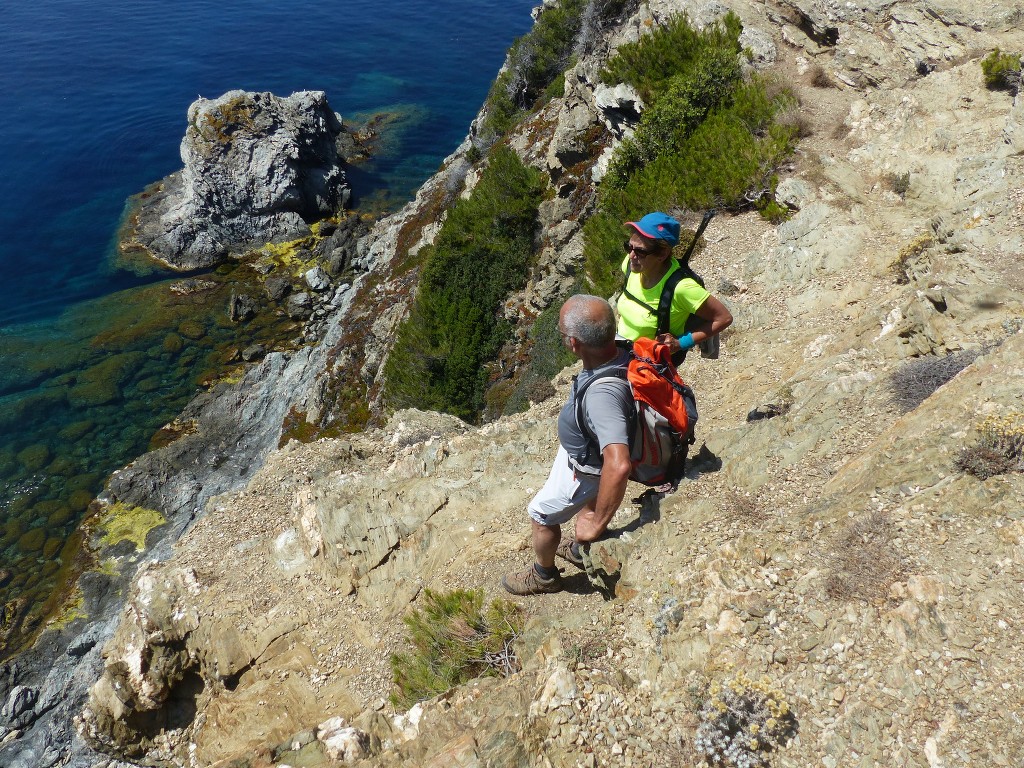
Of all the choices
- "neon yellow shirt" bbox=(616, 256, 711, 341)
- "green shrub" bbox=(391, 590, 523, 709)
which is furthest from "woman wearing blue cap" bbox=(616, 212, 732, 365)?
"green shrub" bbox=(391, 590, 523, 709)

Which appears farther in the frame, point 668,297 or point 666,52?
point 666,52

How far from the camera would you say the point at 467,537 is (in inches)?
313

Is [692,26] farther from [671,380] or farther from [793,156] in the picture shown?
[671,380]

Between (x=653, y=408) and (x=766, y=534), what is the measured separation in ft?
4.50

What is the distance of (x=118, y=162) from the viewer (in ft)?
145

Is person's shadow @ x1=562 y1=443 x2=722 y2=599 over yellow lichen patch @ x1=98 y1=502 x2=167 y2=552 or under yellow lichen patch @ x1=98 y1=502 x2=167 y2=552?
over

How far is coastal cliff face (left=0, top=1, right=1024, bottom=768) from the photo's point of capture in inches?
148

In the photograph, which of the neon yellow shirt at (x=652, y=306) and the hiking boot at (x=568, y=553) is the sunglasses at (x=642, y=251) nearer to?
the neon yellow shirt at (x=652, y=306)

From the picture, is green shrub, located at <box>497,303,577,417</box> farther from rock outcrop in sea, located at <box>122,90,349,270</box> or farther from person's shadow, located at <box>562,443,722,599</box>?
rock outcrop in sea, located at <box>122,90,349,270</box>

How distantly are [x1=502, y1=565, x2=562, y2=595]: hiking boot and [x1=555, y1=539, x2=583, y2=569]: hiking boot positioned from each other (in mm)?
218

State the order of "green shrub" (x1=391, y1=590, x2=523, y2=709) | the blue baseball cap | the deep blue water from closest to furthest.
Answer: the blue baseball cap < "green shrub" (x1=391, y1=590, x2=523, y2=709) < the deep blue water

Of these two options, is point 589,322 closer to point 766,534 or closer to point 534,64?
point 766,534

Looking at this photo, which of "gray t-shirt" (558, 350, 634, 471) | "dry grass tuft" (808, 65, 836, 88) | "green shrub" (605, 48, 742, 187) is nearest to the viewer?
"gray t-shirt" (558, 350, 634, 471)

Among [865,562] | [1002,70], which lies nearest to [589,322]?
[865,562]
